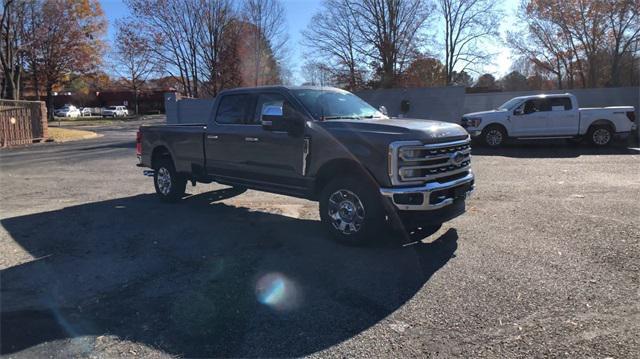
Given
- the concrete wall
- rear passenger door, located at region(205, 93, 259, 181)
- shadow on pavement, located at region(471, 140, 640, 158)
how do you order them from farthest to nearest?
the concrete wall → shadow on pavement, located at region(471, 140, 640, 158) → rear passenger door, located at region(205, 93, 259, 181)

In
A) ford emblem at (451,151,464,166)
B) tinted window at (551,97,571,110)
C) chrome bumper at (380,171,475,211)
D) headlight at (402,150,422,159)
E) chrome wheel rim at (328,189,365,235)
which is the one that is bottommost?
chrome wheel rim at (328,189,365,235)

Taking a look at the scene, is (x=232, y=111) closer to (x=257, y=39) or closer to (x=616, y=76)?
(x=257, y=39)

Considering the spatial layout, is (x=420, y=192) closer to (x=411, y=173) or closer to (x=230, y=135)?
(x=411, y=173)

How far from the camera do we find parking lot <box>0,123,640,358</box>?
368 cm

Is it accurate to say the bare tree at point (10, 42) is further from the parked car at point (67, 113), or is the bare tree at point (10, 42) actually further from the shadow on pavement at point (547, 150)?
the shadow on pavement at point (547, 150)

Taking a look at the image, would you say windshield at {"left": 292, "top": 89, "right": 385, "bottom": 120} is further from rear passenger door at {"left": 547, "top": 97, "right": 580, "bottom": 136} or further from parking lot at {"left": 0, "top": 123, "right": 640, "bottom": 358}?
rear passenger door at {"left": 547, "top": 97, "right": 580, "bottom": 136}

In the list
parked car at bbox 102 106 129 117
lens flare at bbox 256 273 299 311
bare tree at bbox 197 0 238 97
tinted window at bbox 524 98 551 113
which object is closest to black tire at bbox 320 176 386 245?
lens flare at bbox 256 273 299 311

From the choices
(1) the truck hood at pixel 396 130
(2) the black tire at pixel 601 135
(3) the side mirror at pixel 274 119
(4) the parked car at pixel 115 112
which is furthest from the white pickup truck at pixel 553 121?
(4) the parked car at pixel 115 112

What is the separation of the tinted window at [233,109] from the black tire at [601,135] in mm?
13829

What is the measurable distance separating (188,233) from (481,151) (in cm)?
1290

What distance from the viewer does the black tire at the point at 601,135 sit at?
54.4 ft

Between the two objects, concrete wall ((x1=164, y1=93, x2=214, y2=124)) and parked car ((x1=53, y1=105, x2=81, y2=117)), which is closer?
concrete wall ((x1=164, y1=93, x2=214, y2=124))

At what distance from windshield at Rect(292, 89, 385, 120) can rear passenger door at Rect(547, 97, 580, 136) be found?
39.5ft

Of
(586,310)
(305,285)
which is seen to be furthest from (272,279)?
(586,310)
